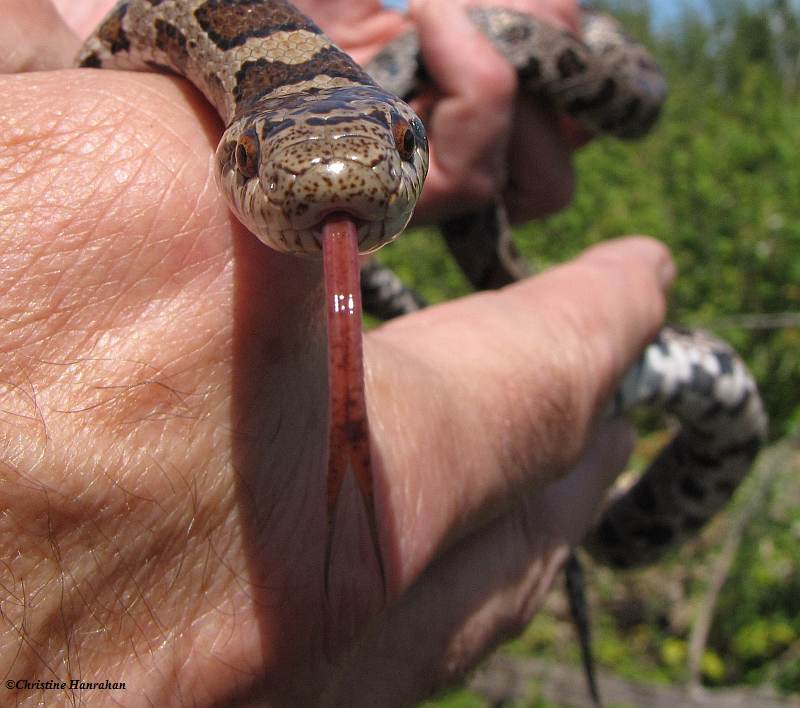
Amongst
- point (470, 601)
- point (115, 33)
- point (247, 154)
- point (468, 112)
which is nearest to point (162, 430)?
point (247, 154)

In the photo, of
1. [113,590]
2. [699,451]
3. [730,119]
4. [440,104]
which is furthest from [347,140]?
[730,119]

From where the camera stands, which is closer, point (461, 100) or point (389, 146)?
point (389, 146)

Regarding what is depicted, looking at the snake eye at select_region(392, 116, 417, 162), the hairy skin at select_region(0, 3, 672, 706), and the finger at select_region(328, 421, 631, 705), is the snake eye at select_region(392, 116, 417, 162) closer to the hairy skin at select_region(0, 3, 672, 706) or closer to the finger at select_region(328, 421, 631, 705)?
the hairy skin at select_region(0, 3, 672, 706)

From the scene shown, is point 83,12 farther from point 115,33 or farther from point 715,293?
point 715,293

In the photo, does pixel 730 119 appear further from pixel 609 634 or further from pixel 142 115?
pixel 142 115

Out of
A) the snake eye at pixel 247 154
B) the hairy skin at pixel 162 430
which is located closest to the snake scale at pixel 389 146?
the snake eye at pixel 247 154

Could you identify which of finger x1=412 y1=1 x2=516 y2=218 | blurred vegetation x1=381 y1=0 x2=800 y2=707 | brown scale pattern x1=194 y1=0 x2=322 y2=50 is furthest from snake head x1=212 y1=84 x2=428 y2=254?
blurred vegetation x1=381 y1=0 x2=800 y2=707
